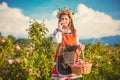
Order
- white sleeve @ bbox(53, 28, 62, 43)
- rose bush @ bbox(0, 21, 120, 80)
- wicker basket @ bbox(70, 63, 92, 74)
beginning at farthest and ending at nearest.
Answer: rose bush @ bbox(0, 21, 120, 80)
white sleeve @ bbox(53, 28, 62, 43)
wicker basket @ bbox(70, 63, 92, 74)

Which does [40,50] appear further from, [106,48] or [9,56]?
[106,48]

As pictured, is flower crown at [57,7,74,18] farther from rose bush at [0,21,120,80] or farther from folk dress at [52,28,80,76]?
rose bush at [0,21,120,80]

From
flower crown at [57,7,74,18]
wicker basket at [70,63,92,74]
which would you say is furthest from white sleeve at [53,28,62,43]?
wicker basket at [70,63,92,74]

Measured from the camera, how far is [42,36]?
5996mm

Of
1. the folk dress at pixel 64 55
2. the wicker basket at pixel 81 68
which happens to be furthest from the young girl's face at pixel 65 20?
the wicker basket at pixel 81 68

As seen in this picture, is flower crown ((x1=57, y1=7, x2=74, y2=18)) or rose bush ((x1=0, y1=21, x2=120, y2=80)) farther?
rose bush ((x1=0, y1=21, x2=120, y2=80))

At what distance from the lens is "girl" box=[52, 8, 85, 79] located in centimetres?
462

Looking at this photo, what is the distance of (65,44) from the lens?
4.71m

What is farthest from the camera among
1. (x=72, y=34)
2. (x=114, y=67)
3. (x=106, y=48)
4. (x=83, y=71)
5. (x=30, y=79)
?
(x=106, y=48)

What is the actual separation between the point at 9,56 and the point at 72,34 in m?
1.60

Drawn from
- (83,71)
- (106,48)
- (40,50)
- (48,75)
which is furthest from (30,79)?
(106,48)

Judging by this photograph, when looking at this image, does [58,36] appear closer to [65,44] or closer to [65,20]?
[65,44]

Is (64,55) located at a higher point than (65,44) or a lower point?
lower

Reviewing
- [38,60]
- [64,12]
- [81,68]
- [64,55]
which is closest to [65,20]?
[64,12]
